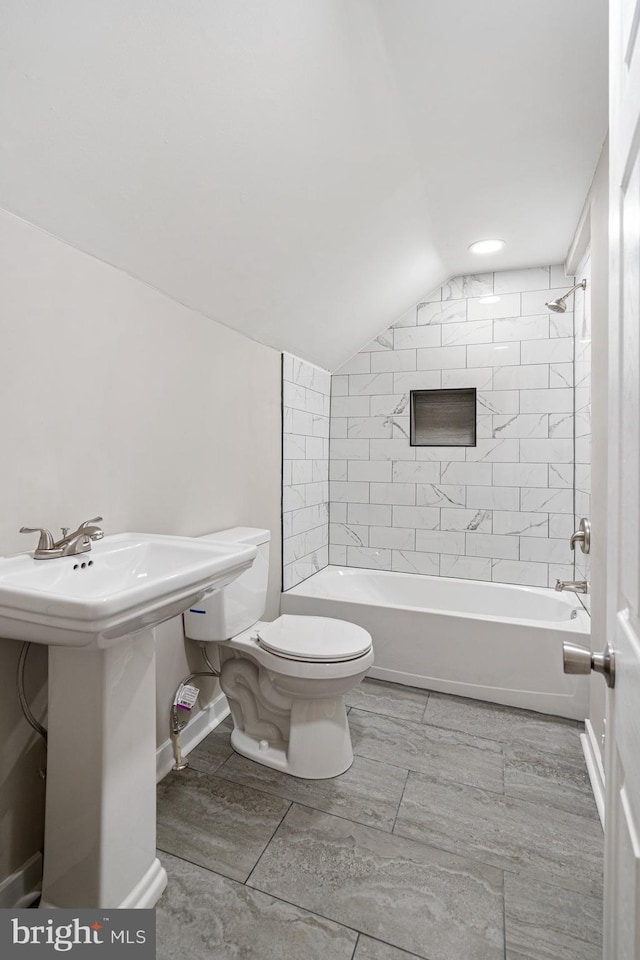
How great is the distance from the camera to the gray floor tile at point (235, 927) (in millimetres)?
1193

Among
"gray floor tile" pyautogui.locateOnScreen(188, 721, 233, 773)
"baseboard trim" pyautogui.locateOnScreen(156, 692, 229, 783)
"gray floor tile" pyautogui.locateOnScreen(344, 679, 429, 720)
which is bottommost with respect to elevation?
"gray floor tile" pyautogui.locateOnScreen(188, 721, 233, 773)

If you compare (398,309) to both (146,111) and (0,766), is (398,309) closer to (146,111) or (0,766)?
(146,111)

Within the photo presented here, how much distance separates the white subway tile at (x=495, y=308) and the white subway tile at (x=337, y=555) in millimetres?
1820

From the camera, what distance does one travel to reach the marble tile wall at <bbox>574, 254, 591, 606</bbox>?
2.43 metres

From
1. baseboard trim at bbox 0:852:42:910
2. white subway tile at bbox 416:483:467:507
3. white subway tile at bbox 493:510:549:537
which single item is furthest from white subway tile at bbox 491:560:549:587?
baseboard trim at bbox 0:852:42:910

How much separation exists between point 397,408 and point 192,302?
176 centimetres

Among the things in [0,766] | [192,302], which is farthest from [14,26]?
[0,766]

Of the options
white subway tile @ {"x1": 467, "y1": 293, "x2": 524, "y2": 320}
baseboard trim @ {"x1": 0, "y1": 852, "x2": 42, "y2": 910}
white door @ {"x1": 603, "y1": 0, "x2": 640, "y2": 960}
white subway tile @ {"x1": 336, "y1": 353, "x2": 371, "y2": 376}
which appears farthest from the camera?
white subway tile @ {"x1": 336, "y1": 353, "x2": 371, "y2": 376}

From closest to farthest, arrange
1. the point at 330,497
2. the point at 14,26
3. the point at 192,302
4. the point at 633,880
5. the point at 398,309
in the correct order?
the point at 633,880, the point at 14,26, the point at 192,302, the point at 398,309, the point at 330,497

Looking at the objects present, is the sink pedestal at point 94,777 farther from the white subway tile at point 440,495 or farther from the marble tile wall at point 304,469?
the white subway tile at point 440,495

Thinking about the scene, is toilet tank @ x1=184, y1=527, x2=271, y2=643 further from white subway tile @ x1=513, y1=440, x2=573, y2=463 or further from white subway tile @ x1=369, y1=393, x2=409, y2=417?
white subway tile @ x1=513, y1=440, x2=573, y2=463

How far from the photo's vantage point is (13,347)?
1282mm

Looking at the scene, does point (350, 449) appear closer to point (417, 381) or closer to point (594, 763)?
point (417, 381)

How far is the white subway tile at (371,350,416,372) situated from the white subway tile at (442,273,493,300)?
442 mm
